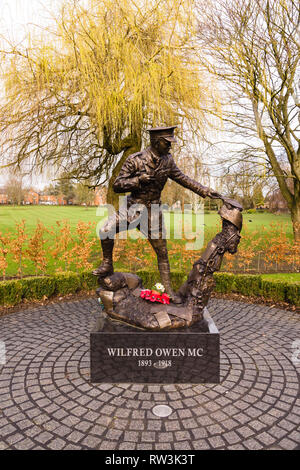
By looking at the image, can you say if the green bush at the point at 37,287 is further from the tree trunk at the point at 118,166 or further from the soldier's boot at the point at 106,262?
the tree trunk at the point at 118,166

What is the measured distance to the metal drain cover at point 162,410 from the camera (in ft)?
10.1

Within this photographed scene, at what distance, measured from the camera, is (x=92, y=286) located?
7594 millimetres

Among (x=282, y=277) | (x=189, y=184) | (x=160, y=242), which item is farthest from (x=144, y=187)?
(x=282, y=277)

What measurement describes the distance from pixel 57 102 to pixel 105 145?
192 centimetres

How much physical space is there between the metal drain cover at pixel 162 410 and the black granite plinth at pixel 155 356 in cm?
49

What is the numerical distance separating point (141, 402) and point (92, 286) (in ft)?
14.9

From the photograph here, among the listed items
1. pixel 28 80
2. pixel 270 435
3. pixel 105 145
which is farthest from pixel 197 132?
pixel 270 435

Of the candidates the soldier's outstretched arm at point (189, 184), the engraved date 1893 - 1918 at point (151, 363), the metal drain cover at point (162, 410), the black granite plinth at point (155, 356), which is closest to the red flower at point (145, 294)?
the black granite plinth at point (155, 356)

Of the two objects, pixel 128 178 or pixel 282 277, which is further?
pixel 282 277

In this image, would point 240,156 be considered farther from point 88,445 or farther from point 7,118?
point 88,445

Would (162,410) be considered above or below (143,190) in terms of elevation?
below

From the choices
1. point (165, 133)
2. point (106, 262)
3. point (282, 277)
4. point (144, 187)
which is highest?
point (165, 133)

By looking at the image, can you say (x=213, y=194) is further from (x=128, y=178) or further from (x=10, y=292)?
(x=10, y=292)

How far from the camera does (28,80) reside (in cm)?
690
